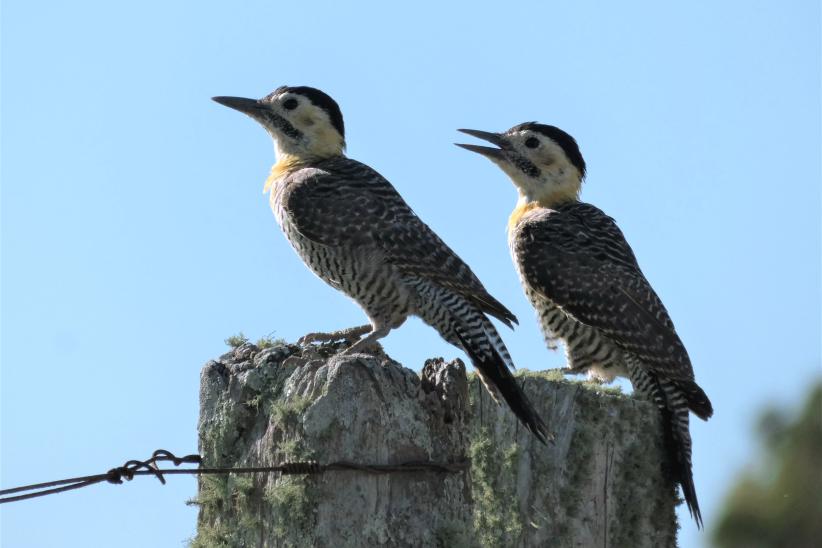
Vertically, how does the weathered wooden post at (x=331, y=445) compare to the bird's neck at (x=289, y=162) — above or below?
below

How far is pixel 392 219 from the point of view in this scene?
1003cm

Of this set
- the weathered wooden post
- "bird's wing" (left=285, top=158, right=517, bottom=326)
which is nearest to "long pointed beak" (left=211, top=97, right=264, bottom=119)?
"bird's wing" (left=285, top=158, right=517, bottom=326)

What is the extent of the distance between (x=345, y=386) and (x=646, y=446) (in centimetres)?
384

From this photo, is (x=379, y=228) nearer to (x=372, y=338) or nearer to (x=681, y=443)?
(x=372, y=338)

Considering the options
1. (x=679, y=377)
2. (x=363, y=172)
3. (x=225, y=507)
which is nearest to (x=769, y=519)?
(x=679, y=377)

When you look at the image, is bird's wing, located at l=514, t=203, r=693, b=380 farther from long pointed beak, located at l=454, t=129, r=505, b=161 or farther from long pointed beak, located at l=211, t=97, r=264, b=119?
long pointed beak, located at l=211, t=97, r=264, b=119

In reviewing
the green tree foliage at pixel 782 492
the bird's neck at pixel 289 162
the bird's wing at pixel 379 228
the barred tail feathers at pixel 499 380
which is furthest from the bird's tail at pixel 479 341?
the green tree foliage at pixel 782 492

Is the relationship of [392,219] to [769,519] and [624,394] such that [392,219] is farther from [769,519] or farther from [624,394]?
[769,519]

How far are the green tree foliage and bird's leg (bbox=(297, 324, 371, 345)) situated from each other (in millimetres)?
12675

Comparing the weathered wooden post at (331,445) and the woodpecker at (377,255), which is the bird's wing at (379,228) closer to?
the woodpecker at (377,255)

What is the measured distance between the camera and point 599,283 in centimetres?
1186

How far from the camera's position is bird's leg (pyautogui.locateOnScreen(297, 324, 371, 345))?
9180 millimetres

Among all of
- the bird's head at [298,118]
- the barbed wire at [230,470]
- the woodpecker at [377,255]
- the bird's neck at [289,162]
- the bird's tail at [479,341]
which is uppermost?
the bird's head at [298,118]

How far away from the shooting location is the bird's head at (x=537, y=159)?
1261 cm
